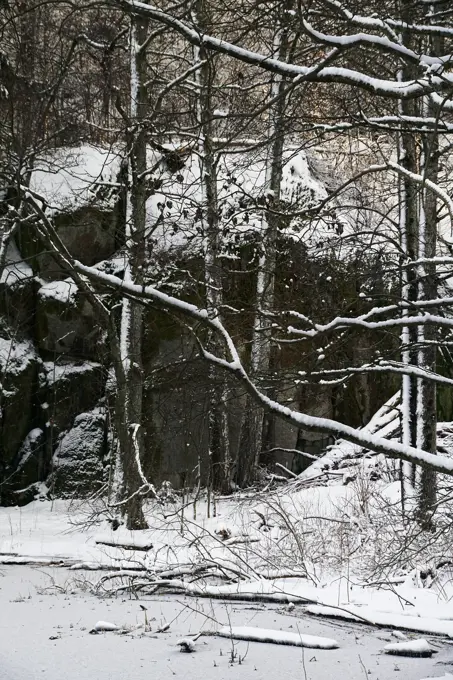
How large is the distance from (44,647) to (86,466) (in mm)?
9440

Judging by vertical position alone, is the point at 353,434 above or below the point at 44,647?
above

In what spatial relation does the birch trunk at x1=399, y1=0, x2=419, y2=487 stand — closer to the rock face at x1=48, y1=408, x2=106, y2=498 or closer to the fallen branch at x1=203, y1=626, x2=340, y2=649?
the fallen branch at x1=203, y1=626, x2=340, y2=649

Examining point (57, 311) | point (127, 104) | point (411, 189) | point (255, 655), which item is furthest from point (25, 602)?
point (127, 104)

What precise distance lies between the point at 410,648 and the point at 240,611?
1.55 meters

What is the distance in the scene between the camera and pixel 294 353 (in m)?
13.5

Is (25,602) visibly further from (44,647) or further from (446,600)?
(446,600)

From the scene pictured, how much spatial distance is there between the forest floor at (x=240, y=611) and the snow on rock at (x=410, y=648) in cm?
1

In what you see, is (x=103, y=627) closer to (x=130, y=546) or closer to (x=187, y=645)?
(x=187, y=645)

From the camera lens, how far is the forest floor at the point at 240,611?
4094 mm

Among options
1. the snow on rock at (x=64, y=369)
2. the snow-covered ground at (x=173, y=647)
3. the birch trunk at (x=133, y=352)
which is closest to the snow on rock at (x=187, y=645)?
the snow-covered ground at (x=173, y=647)

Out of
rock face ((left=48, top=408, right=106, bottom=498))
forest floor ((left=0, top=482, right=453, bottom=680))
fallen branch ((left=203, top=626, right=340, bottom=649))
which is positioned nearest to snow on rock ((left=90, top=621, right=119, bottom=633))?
forest floor ((left=0, top=482, right=453, bottom=680))

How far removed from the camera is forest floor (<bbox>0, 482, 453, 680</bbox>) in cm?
409

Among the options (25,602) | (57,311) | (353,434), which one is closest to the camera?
(353,434)

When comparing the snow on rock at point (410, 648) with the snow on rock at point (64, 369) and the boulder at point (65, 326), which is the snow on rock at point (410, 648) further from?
the boulder at point (65, 326)
